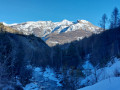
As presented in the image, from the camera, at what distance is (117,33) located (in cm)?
2755

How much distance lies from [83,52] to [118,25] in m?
11.9

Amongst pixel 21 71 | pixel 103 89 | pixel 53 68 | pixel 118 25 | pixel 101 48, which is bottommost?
pixel 53 68

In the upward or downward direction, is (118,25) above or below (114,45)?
above

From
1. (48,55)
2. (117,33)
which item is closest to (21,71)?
(48,55)

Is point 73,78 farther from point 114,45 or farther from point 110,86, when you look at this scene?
point 114,45

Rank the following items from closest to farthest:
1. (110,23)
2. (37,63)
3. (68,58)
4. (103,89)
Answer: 1. (103,89)
2. (68,58)
3. (37,63)
4. (110,23)

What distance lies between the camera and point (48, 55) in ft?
107

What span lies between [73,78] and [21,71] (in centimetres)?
768

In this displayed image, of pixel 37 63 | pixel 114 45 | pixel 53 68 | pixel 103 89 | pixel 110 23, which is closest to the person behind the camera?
pixel 103 89

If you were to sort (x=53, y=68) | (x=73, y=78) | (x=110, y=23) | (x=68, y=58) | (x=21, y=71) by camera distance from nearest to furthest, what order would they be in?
1. (x=73, y=78)
2. (x=21, y=71)
3. (x=68, y=58)
4. (x=53, y=68)
5. (x=110, y=23)

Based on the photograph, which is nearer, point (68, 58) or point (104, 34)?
point (68, 58)

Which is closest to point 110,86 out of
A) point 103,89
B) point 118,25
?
point 103,89

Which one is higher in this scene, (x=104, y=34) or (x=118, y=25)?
(x=118, y=25)

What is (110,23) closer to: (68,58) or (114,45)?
(114,45)
